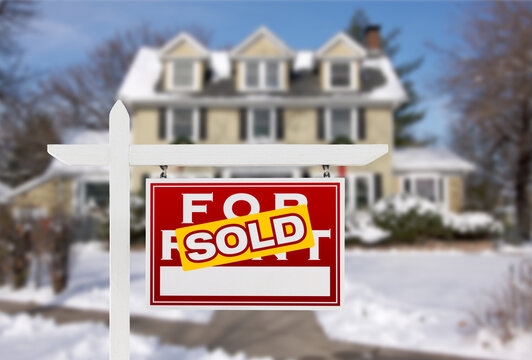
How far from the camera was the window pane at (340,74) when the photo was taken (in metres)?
18.0

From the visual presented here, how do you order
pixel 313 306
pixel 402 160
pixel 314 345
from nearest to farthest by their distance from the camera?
pixel 313 306
pixel 314 345
pixel 402 160

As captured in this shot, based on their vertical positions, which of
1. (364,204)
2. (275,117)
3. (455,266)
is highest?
(275,117)

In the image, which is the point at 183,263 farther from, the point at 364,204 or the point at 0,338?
the point at 364,204

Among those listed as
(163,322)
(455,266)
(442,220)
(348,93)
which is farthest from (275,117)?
(163,322)

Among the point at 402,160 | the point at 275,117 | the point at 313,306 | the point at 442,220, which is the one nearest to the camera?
the point at 313,306

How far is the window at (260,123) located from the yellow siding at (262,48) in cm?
215

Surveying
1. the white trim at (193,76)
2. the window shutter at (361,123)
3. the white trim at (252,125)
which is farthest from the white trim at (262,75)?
the window shutter at (361,123)

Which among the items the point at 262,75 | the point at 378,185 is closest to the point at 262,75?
the point at 262,75

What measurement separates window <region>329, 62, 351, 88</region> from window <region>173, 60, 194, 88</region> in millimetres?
5314

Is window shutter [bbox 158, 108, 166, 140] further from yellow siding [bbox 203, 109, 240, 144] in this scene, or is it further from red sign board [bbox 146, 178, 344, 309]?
red sign board [bbox 146, 178, 344, 309]

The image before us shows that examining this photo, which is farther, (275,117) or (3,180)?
(3,180)

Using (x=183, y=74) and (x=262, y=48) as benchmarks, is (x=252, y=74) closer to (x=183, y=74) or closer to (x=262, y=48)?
(x=262, y=48)

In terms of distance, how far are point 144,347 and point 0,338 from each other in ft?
5.94

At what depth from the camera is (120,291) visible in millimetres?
2178
